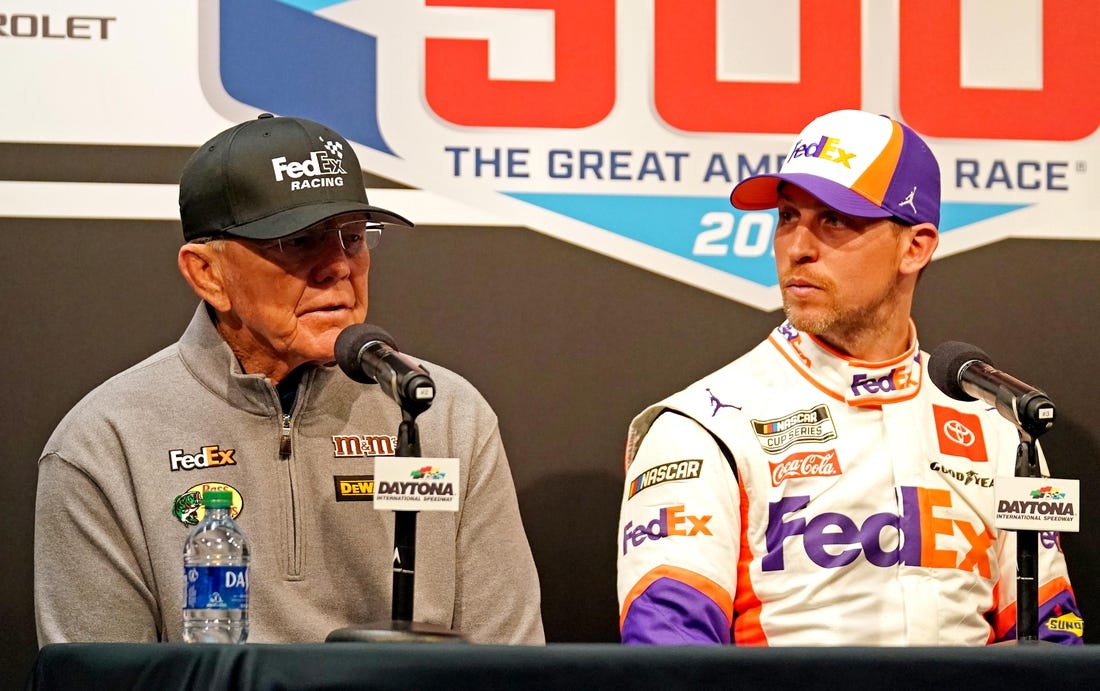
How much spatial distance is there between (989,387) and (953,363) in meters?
0.09

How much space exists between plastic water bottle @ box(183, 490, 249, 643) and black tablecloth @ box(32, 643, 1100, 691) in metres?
0.44

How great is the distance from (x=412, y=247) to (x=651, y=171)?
53 cm

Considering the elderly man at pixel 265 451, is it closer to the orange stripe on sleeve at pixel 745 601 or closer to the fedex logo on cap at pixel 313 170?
the fedex logo on cap at pixel 313 170

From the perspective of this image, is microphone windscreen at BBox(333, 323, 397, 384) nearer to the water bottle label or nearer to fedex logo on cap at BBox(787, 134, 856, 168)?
the water bottle label

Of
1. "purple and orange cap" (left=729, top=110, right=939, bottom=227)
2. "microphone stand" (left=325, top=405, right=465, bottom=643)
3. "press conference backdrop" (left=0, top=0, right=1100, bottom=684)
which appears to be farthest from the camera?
"press conference backdrop" (left=0, top=0, right=1100, bottom=684)

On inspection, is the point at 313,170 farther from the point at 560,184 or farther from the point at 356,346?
the point at 560,184

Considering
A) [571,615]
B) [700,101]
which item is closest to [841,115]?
[700,101]

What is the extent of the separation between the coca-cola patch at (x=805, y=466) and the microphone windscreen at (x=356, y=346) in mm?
855

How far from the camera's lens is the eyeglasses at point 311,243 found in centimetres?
234

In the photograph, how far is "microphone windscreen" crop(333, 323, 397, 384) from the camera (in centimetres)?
189

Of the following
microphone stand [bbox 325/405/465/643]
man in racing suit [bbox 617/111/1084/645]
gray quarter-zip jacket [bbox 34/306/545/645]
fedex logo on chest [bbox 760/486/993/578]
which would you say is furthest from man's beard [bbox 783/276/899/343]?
microphone stand [bbox 325/405/465/643]

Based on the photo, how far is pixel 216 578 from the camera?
6.27ft

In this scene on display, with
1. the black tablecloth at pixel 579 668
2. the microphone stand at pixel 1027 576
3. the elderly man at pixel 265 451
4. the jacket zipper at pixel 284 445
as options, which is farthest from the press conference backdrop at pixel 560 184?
the black tablecloth at pixel 579 668

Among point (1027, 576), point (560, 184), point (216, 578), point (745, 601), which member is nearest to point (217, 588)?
point (216, 578)
